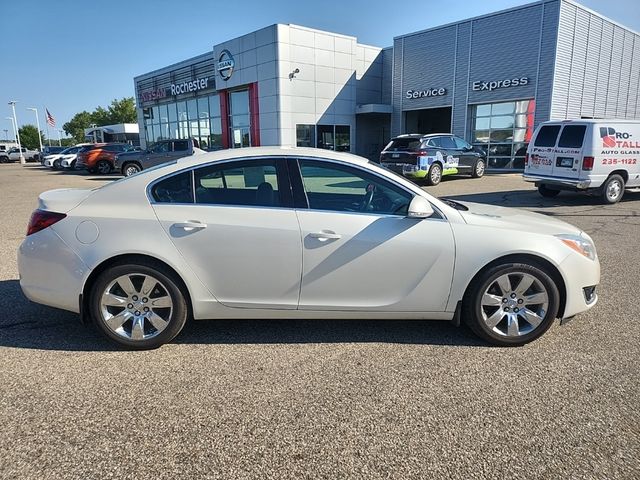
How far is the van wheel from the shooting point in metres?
11.2

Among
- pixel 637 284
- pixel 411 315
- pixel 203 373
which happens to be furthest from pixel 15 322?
pixel 637 284

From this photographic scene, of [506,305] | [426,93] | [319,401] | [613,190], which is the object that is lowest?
[319,401]

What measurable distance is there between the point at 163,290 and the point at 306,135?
82.8ft

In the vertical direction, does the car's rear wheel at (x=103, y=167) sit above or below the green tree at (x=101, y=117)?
below

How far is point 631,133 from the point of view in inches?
Answer: 435

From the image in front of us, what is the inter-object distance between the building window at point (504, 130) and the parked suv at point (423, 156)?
6243mm

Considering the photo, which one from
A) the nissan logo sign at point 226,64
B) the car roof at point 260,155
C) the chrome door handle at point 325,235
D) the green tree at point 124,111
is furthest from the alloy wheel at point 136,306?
the green tree at point 124,111

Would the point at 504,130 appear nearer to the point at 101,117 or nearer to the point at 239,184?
the point at 239,184

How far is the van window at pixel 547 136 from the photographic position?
444 inches

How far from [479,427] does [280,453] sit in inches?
46.4

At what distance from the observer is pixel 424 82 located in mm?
25969

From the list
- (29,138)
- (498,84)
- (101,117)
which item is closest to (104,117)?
(101,117)

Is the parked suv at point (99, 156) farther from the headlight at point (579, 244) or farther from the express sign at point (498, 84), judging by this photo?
the headlight at point (579, 244)

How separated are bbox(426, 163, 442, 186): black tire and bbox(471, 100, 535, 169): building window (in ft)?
25.6
